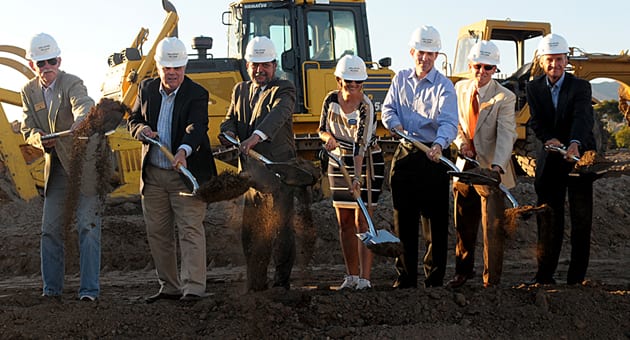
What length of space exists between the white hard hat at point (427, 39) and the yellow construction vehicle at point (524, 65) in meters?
8.52

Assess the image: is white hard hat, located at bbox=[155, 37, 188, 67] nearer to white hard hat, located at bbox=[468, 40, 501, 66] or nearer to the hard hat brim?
the hard hat brim

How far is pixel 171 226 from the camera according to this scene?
704cm

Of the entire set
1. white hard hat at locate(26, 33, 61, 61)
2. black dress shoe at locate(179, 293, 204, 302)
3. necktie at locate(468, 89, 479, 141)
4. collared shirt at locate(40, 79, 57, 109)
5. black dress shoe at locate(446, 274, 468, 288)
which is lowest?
black dress shoe at locate(446, 274, 468, 288)

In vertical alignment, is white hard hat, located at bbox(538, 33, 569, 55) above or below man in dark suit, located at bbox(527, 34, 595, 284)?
above

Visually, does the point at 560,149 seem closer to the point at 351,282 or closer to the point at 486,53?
the point at 486,53

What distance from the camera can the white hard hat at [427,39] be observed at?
6832 millimetres

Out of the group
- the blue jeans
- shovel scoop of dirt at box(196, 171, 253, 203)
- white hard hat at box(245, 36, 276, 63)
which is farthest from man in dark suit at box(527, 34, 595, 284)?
the blue jeans

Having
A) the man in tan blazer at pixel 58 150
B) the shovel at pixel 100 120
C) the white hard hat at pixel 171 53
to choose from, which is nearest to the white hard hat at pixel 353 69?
the white hard hat at pixel 171 53

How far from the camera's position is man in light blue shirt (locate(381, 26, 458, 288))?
22.5 ft

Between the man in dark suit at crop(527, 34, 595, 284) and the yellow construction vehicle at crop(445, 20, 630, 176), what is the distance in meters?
7.98

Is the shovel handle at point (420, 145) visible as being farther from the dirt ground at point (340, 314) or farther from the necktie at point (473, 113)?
the dirt ground at point (340, 314)

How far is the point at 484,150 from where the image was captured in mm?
7109

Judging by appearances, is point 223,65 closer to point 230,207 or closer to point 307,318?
point 230,207

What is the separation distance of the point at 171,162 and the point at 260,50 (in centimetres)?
117
